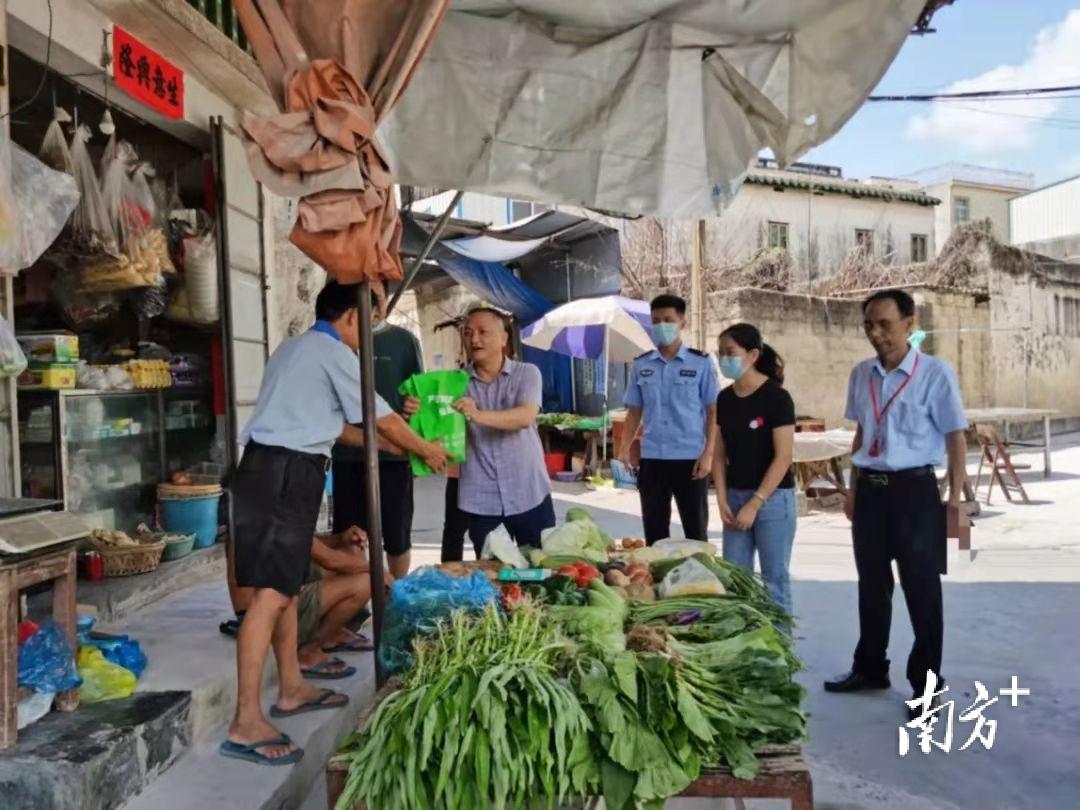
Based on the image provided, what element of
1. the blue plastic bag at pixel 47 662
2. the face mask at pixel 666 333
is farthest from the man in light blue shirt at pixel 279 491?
the face mask at pixel 666 333

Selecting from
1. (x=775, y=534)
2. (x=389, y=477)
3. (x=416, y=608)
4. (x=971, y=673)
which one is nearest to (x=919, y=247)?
(x=971, y=673)

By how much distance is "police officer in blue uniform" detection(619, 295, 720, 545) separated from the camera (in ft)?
15.7

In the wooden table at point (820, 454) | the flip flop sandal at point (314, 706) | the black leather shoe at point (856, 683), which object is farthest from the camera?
the wooden table at point (820, 454)

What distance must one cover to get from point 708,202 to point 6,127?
9.84 ft

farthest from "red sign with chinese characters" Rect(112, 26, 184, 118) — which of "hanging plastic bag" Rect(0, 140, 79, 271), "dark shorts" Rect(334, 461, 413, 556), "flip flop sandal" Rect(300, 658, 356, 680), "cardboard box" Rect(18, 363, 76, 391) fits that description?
"flip flop sandal" Rect(300, 658, 356, 680)

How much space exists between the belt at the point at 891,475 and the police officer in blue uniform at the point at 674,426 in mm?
945

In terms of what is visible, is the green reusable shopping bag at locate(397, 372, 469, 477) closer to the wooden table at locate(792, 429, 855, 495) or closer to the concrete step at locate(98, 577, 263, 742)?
the concrete step at locate(98, 577, 263, 742)

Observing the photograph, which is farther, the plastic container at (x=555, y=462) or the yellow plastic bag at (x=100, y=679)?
the plastic container at (x=555, y=462)

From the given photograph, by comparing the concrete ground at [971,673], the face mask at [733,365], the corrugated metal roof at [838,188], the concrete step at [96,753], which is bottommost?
the concrete ground at [971,673]

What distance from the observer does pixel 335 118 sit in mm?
2115

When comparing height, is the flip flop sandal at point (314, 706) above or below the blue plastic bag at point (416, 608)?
below

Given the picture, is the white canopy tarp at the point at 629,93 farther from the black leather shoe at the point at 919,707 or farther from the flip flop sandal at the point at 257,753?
the black leather shoe at the point at 919,707

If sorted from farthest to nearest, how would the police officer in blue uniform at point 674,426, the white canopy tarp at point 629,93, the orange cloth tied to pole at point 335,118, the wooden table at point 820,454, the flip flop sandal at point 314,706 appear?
the wooden table at point 820,454
the police officer in blue uniform at point 674,426
the white canopy tarp at point 629,93
the flip flop sandal at point 314,706
the orange cloth tied to pole at point 335,118

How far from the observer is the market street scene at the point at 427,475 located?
6.84 ft
